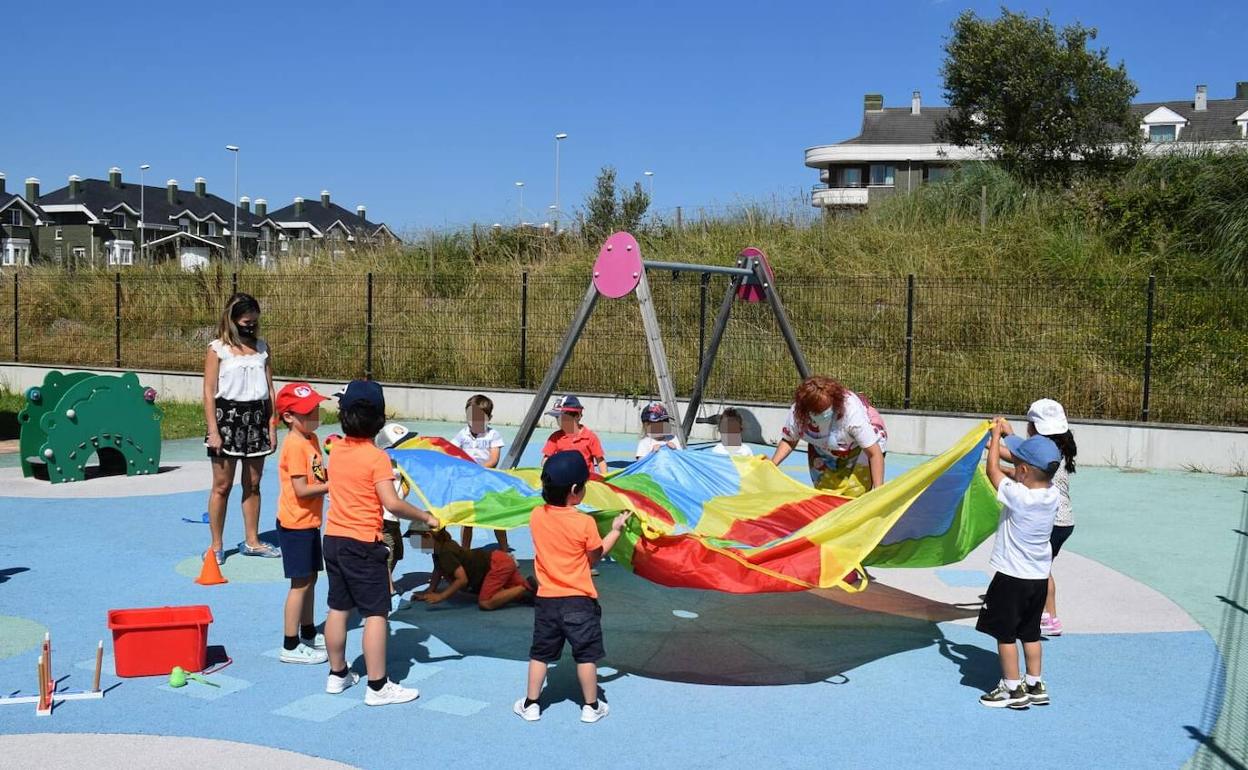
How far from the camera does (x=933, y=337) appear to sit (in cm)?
1602

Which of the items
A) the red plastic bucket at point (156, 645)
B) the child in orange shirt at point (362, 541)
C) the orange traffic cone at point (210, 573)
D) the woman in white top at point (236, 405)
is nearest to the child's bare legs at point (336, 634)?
the child in orange shirt at point (362, 541)

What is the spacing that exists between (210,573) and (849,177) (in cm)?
6017

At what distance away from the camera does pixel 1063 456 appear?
591 cm

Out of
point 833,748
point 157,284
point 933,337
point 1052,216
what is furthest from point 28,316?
point 833,748

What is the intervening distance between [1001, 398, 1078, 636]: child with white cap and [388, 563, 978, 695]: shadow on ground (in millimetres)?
580

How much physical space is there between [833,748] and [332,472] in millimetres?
2607

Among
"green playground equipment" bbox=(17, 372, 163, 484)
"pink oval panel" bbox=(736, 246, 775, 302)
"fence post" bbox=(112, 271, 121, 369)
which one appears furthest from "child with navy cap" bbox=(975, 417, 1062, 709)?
"fence post" bbox=(112, 271, 121, 369)

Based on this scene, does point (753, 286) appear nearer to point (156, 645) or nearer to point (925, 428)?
point (925, 428)

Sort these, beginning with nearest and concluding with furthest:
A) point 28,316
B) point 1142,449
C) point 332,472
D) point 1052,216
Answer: point 332,472 → point 1142,449 → point 1052,216 → point 28,316

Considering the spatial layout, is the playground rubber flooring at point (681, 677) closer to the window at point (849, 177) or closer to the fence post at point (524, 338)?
the fence post at point (524, 338)

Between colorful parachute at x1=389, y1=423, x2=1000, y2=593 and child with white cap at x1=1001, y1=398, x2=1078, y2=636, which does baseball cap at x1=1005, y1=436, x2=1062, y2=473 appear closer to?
child with white cap at x1=1001, y1=398, x2=1078, y2=636

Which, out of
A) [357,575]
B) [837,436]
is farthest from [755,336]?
[357,575]

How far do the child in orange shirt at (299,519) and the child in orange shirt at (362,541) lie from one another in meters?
0.51

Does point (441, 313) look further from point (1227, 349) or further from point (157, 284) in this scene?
point (1227, 349)
